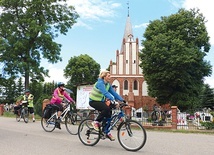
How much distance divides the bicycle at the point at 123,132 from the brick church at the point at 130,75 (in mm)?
51901

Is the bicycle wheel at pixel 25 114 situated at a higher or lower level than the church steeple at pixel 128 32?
lower

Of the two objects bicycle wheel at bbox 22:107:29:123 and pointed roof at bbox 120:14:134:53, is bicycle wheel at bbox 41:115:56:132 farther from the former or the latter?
pointed roof at bbox 120:14:134:53

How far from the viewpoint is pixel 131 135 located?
23.2 ft

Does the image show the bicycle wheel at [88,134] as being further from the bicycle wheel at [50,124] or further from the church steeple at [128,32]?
the church steeple at [128,32]

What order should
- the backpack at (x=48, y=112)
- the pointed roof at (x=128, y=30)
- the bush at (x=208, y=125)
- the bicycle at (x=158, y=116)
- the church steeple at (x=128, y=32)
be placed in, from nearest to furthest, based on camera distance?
1. the backpack at (x=48, y=112)
2. the bush at (x=208, y=125)
3. the bicycle at (x=158, y=116)
4. the church steeple at (x=128, y=32)
5. the pointed roof at (x=128, y=30)

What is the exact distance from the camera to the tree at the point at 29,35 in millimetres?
32938

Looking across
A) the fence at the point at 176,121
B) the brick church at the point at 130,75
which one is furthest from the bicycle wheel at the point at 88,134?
the brick church at the point at 130,75

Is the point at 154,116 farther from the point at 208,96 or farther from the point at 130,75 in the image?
the point at 208,96

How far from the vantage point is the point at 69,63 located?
7225cm

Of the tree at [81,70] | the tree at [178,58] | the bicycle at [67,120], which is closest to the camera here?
the bicycle at [67,120]

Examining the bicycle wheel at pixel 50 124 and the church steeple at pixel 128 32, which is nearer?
the bicycle wheel at pixel 50 124

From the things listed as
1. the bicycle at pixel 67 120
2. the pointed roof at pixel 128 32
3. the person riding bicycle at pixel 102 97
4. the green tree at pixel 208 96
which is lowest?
the bicycle at pixel 67 120

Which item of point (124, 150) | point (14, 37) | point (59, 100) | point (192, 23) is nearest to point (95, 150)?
point (124, 150)

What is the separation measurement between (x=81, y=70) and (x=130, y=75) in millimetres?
13305
